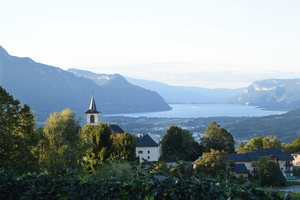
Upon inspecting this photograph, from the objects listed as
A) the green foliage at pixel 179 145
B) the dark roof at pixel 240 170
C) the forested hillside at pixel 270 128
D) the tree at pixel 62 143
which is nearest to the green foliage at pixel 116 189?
the tree at pixel 62 143

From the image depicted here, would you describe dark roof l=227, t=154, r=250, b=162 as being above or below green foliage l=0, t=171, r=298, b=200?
below

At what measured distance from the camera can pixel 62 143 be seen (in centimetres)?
2380

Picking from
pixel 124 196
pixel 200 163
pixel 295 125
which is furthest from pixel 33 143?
pixel 295 125

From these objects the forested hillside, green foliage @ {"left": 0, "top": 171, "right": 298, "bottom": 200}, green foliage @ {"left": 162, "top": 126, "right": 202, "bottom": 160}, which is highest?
green foliage @ {"left": 0, "top": 171, "right": 298, "bottom": 200}

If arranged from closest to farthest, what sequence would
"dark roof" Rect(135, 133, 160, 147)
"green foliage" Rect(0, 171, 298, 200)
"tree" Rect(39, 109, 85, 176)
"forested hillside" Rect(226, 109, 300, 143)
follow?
"green foliage" Rect(0, 171, 298, 200) → "tree" Rect(39, 109, 85, 176) → "dark roof" Rect(135, 133, 160, 147) → "forested hillside" Rect(226, 109, 300, 143)

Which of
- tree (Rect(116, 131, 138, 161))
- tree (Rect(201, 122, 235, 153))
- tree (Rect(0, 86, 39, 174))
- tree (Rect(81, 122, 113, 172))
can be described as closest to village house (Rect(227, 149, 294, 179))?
tree (Rect(201, 122, 235, 153))

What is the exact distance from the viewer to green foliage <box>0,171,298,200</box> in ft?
16.9

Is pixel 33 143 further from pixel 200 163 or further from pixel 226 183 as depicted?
pixel 200 163

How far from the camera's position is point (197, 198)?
514cm

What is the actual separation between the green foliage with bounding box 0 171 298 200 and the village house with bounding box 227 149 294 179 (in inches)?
1908

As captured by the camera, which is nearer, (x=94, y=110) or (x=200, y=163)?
(x=200, y=163)

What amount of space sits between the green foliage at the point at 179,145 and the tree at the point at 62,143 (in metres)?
31.9

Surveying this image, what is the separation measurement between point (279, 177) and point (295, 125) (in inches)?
5991

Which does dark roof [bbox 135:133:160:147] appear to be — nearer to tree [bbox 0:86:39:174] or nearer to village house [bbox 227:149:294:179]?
village house [bbox 227:149:294:179]
